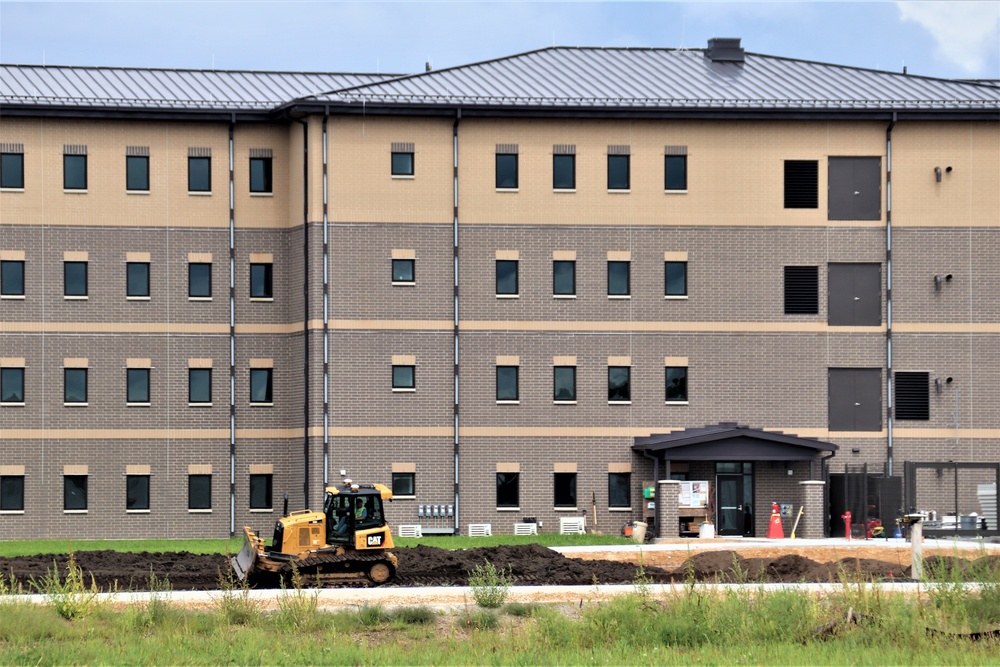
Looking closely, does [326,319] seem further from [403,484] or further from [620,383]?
[620,383]

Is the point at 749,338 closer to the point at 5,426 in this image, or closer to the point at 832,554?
the point at 832,554

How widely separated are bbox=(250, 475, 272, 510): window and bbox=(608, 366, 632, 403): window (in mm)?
11541

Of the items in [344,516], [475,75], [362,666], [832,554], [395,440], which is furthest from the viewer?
[475,75]

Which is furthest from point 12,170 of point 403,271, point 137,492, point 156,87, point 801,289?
point 801,289

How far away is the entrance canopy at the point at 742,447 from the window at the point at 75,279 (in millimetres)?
19029

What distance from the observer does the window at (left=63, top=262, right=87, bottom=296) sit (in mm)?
49844

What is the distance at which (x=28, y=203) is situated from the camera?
49.6 meters

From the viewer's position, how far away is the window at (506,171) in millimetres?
49750

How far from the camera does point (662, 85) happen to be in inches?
2041

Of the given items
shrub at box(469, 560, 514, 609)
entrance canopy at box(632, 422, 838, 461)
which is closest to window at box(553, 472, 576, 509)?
entrance canopy at box(632, 422, 838, 461)

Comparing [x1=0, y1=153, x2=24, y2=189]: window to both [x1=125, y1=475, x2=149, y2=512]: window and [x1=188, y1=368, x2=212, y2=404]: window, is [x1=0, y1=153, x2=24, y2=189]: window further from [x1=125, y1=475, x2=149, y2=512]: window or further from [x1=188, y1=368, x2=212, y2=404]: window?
[x1=125, y1=475, x2=149, y2=512]: window

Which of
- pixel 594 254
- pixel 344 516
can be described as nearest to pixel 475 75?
pixel 594 254

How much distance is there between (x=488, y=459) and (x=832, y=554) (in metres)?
12.4

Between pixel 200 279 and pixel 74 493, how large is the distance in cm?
803
